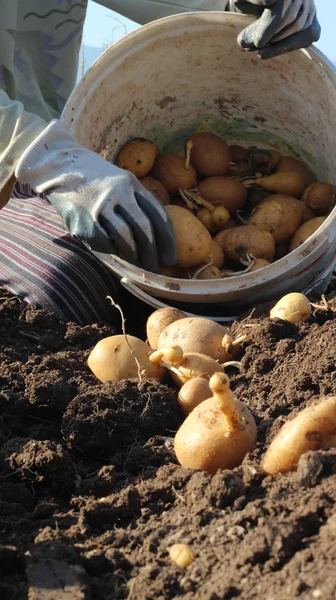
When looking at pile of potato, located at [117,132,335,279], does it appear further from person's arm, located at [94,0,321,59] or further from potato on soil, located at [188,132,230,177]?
person's arm, located at [94,0,321,59]

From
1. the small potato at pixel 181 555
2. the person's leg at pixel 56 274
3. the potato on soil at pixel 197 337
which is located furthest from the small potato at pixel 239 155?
the small potato at pixel 181 555

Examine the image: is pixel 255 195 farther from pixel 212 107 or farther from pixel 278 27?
pixel 278 27

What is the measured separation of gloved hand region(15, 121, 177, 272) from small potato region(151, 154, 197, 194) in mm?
711

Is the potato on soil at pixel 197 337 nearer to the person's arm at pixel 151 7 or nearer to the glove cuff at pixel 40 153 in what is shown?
the glove cuff at pixel 40 153

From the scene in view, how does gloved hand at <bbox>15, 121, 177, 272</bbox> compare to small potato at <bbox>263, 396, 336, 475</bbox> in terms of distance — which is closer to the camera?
small potato at <bbox>263, 396, 336, 475</bbox>

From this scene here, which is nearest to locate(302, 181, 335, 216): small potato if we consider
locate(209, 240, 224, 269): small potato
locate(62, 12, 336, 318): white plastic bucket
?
locate(62, 12, 336, 318): white plastic bucket

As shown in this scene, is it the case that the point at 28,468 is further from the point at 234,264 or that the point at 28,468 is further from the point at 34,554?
the point at 234,264

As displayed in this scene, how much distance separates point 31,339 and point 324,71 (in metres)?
1.34

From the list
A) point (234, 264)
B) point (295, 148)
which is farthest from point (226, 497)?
point (295, 148)

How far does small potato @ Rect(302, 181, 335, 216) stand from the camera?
8.98 feet

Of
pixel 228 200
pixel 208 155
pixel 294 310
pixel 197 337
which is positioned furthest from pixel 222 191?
pixel 197 337

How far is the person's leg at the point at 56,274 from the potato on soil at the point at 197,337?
1.81ft

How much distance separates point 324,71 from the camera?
2512mm

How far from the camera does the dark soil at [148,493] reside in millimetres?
1052
